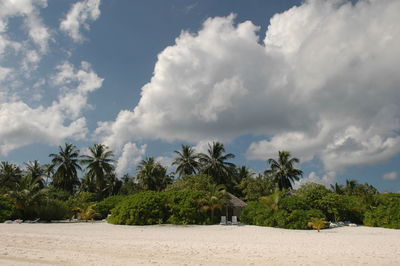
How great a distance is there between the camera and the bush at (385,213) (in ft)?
73.7

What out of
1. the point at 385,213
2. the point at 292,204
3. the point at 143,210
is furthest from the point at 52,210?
the point at 385,213

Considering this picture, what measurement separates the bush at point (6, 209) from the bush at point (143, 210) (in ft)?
25.1

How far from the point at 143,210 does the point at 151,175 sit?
2149 centimetres

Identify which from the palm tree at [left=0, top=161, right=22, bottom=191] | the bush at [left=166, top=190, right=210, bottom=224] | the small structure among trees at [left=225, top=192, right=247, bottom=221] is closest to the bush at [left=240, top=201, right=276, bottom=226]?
the small structure among trees at [left=225, top=192, right=247, bottom=221]

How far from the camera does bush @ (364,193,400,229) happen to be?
2247 centimetres

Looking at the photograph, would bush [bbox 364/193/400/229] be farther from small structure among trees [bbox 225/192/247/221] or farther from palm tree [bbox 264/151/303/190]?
palm tree [bbox 264/151/303/190]

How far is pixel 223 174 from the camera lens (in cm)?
4419

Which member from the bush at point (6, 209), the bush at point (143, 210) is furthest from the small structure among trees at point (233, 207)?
the bush at point (6, 209)

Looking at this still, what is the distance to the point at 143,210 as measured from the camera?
24172mm

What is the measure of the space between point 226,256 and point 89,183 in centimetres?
3959

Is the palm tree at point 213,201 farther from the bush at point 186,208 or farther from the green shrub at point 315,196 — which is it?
the green shrub at point 315,196

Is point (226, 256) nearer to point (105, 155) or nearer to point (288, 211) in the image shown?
point (288, 211)

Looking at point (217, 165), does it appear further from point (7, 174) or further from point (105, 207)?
point (7, 174)

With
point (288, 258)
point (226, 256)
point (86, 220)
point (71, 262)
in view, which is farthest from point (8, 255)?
point (86, 220)
